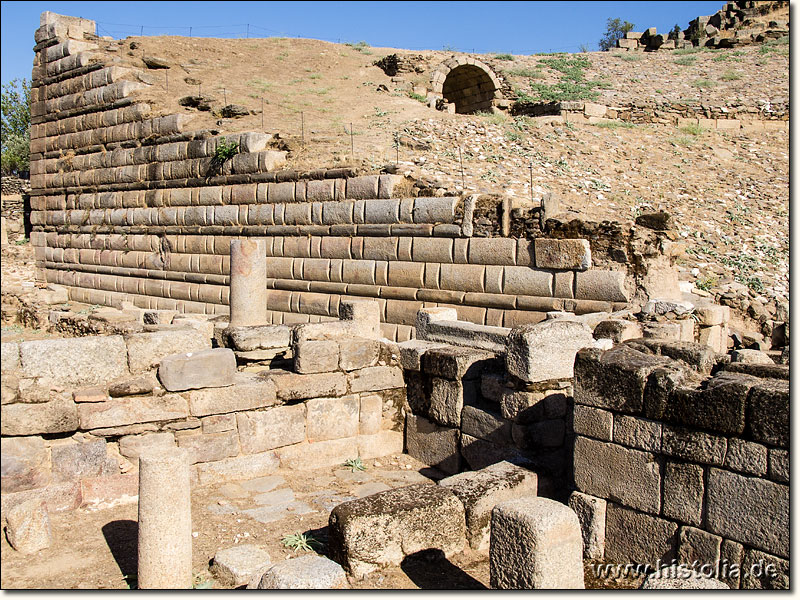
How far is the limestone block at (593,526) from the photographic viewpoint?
5.07 meters

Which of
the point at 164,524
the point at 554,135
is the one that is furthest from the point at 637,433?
the point at 554,135

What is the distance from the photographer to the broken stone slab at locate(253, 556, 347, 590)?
394 cm

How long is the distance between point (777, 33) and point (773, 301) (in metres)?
21.5

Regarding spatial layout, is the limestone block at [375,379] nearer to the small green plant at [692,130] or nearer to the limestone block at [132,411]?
the limestone block at [132,411]

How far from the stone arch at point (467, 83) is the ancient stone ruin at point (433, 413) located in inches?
454

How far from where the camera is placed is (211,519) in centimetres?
584

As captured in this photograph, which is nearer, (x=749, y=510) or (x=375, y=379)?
(x=749, y=510)

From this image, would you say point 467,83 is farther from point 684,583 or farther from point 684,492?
point 684,583

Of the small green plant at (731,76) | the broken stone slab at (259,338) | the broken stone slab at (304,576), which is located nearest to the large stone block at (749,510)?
the broken stone slab at (304,576)

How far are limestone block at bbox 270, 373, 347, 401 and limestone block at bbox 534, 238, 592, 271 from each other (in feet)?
13.5

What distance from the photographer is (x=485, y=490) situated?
5.25m

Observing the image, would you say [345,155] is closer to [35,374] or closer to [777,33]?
[35,374]

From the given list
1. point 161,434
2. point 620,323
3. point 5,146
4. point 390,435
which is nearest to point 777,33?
point 620,323

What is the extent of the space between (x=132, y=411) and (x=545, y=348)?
3.54 m
